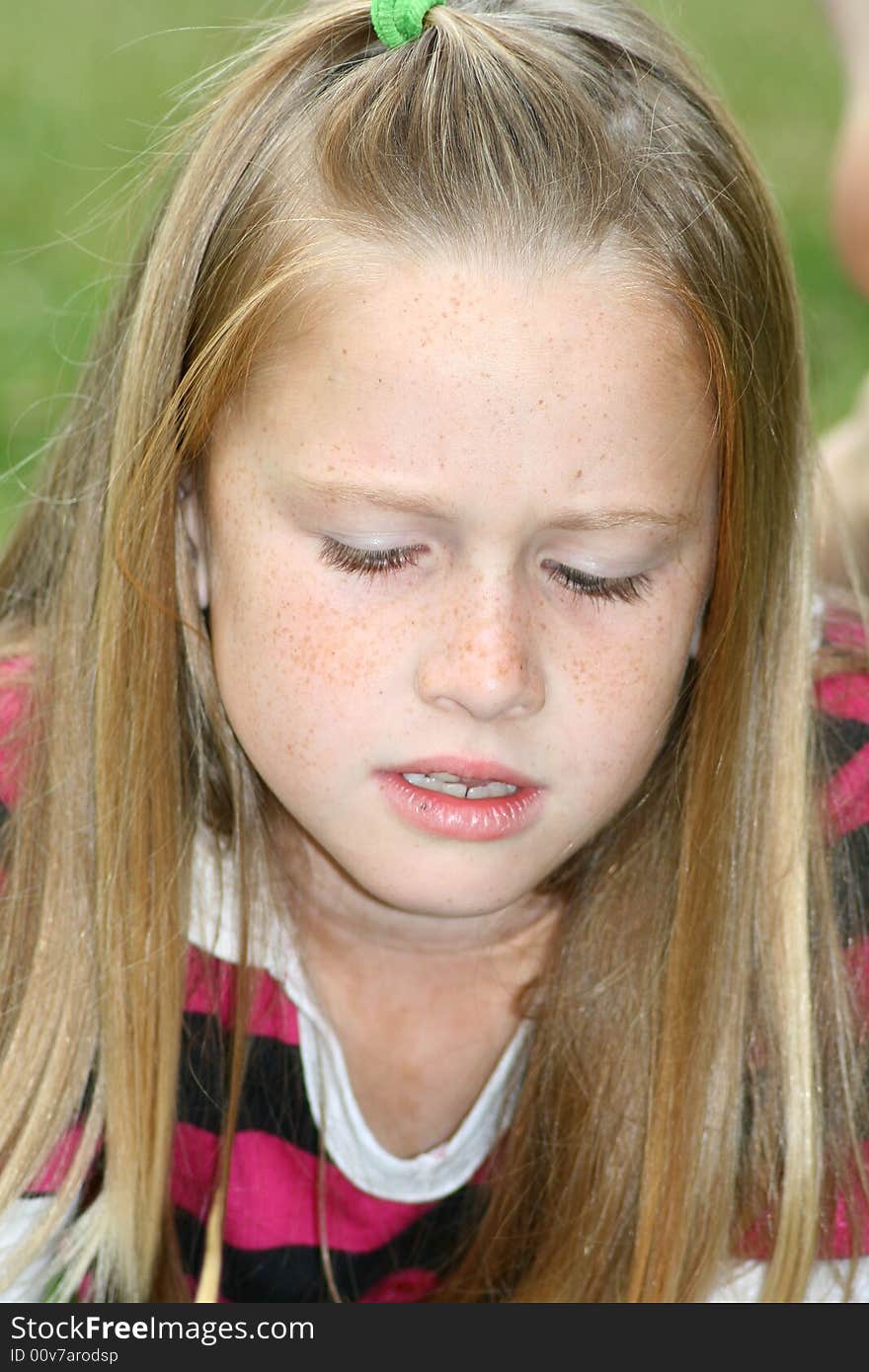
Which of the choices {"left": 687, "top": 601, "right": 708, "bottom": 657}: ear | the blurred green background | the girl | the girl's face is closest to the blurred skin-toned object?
the blurred green background

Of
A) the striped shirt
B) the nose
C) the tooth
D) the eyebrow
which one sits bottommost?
the striped shirt

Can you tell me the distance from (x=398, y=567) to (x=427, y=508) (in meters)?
0.05

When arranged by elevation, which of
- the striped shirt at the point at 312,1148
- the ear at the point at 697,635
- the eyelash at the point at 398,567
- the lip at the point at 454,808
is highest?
the eyelash at the point at 398,567

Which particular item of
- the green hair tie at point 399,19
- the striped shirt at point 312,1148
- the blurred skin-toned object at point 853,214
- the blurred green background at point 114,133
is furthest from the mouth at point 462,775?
the blurred green background at point 114,133

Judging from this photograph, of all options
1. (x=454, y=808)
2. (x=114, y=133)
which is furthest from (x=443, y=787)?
(x=114, y=133)

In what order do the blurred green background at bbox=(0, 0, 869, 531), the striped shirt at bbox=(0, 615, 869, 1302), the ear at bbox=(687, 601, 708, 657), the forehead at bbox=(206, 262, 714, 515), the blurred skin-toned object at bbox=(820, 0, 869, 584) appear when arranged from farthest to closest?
the blurred green background at bbox=(0, 0, 869, 531)
the blurred skin-toned object at bbox=(820, 0, 869, 584)
the striped shirt at bbox=(0, 615, 869, 1302)
the ear at bbox=(687, 601, 708, 657)
the forehead at bbox=(206, 262, 714, 515)

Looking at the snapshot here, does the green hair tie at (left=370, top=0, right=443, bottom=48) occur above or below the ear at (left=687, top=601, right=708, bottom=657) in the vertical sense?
above

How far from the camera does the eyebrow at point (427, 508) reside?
91 centimetres

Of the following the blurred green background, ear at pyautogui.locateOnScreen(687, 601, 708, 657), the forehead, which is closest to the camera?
the forehead

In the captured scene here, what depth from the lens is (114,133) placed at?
282 cm

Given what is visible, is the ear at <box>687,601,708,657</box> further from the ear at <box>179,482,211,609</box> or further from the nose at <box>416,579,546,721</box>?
the ear at <box>179,482,211,609</box>

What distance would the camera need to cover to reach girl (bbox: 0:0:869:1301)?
928 mm

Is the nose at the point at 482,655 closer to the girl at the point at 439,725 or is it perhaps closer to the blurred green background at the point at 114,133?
the girl at the point at 439,725

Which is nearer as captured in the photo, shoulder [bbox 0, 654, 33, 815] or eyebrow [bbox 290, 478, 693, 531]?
eyebrow [bbox 290, 478, 693, 531]
